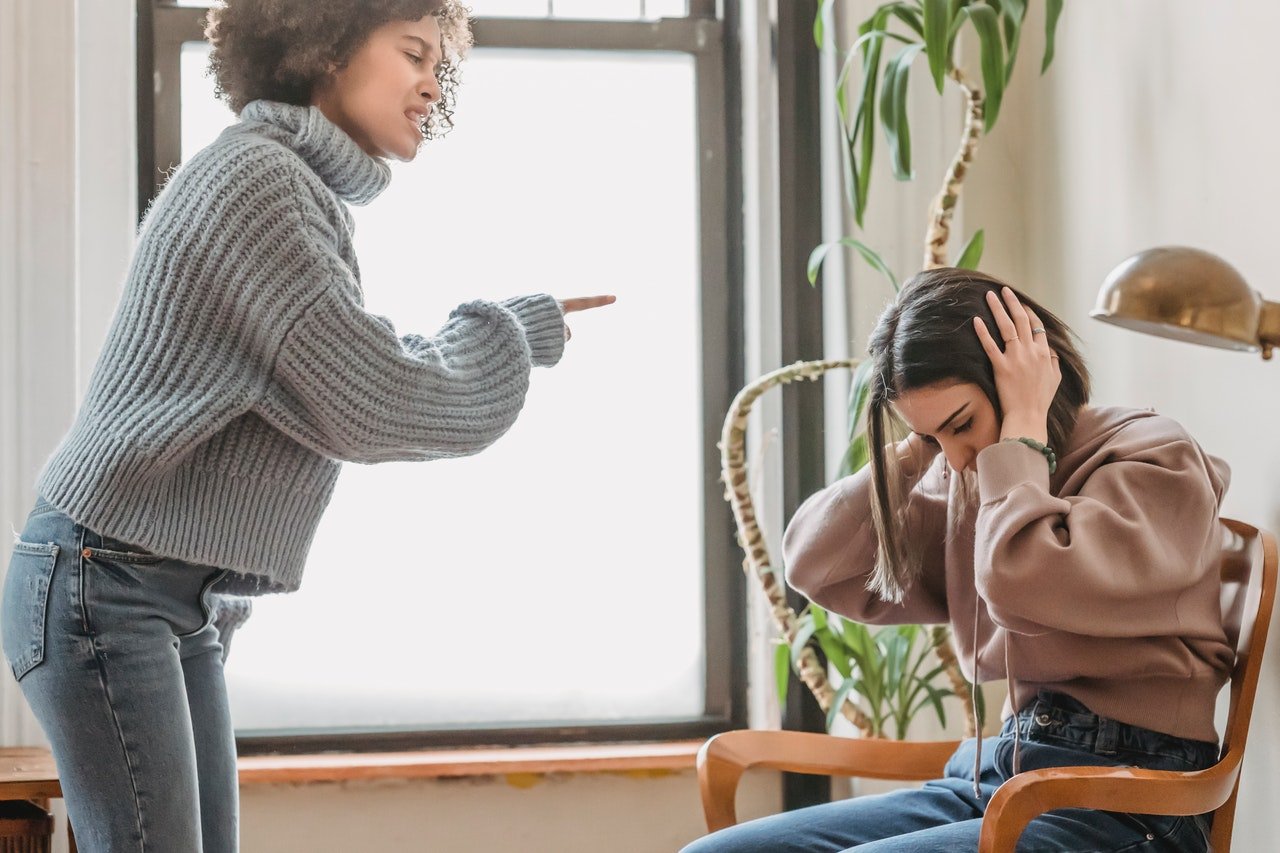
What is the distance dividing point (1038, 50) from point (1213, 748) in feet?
4.48

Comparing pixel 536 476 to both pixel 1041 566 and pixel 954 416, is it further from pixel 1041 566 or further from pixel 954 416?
pixel 1041 566

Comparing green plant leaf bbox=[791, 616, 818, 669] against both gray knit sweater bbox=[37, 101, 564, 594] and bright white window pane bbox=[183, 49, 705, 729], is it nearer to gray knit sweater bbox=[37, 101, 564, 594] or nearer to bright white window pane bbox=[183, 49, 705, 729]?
bright white window pane bbox=[183, 49, 705, 729]

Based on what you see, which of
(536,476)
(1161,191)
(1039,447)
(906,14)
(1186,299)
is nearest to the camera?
(1186,299)

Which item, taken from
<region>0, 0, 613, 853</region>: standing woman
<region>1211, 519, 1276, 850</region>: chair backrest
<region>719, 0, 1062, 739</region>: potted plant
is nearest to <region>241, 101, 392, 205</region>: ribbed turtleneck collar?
<region>0, 0, 613, 853</region>: standing woman

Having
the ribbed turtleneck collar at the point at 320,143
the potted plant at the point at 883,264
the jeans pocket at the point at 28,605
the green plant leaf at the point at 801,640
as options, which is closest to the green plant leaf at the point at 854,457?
the potted plant at the point at 883,264

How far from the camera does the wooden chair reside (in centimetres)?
114

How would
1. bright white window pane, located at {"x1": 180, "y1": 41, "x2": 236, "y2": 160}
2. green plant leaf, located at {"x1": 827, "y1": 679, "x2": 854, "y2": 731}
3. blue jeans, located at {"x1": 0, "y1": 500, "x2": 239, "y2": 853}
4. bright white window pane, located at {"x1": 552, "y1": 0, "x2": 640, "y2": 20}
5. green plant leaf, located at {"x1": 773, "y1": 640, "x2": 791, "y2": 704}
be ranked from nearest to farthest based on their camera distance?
blue jeans, located at {"x1": 0, "y1": 500, "x2": 239, "y2": 853}
green plant leaf, located at {"x1": 827, "y1": 679, "x2": 854, "y2": 731}
green plant leaf, located at {"x1": 773, "y1": 640, "x2": 791, "y2": 704}
bright white window pane, located at {"x1": 180, "y1": 41, "x2": 236, "y2": 160}
bright white window pane, located at {"x1": 552, "y1": 0, "x2": 640, "y2": 20}

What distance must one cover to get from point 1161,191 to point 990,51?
348mm

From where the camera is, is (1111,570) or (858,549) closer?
(1111,570)

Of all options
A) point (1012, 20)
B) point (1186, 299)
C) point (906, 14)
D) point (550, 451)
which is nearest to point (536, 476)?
point (550, 451)

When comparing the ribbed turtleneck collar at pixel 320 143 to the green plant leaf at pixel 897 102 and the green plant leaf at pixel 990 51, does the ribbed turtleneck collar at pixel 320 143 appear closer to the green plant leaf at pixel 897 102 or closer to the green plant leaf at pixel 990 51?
the green plant leaf at pixel 897 102

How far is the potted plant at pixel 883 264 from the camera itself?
1.86 metres

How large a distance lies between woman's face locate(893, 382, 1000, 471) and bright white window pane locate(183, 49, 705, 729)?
3.82ft

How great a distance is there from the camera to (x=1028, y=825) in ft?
4.04
